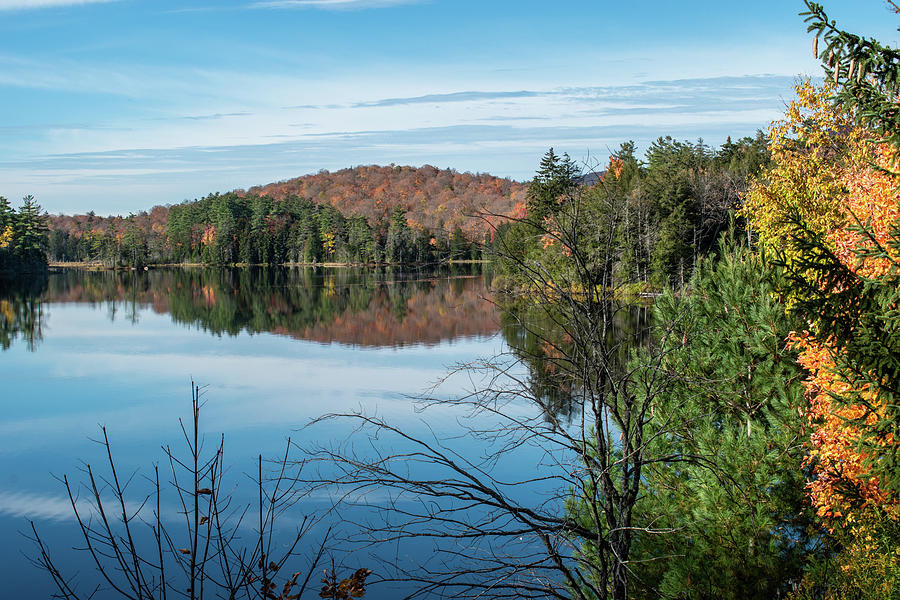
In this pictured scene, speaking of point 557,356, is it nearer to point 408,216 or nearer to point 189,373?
point 189,373

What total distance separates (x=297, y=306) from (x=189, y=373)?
80.9ft

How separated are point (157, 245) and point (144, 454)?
384 ft

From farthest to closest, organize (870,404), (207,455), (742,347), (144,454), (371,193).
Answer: (371,193)
(144,454)
(207,455)
(742,347)
(870,404)

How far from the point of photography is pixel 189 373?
29.2 meters

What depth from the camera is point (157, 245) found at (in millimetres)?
127188

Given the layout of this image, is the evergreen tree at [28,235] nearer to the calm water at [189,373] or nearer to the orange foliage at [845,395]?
the calm water at [189,373]

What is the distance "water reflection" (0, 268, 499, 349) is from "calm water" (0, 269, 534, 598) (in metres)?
0.19

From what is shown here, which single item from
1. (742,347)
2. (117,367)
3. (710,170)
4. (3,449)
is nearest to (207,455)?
(3,449)

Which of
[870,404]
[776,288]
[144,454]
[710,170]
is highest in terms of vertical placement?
[710,170]

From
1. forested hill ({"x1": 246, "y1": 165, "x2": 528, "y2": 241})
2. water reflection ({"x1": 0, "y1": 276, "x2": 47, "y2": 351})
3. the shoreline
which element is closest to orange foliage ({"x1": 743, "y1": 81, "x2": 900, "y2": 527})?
water reflection ({"x1": 0, "y1": 276, "x2": 47, "y2": 351})

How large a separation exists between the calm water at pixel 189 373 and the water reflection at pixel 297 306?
0.19 m

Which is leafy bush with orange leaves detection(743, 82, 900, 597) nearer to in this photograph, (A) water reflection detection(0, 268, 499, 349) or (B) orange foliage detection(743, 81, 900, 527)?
(B) orange foliage detection(743, 81, 900, 527)

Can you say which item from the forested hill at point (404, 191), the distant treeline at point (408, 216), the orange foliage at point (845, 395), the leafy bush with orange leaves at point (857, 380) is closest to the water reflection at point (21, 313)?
the distant treeline at point (408, 216)

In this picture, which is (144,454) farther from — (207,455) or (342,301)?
(342,301)
